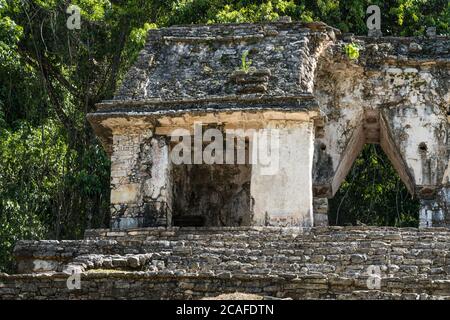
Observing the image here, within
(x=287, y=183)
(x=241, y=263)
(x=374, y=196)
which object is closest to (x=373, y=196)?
(x=374, y=196)

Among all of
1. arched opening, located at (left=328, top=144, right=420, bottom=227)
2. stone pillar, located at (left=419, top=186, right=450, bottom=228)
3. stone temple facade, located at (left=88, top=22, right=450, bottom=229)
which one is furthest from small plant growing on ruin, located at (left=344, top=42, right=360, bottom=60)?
arched opening, located at (left=328, top=144, right=420, bottom=227)

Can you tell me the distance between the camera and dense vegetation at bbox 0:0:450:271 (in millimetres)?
26281

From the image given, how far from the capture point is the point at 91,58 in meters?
28.7

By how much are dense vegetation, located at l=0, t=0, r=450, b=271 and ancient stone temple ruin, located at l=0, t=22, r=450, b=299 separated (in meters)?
3.64

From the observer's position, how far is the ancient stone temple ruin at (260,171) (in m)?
15.8

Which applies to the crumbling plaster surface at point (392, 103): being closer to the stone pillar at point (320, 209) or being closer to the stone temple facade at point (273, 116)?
the stone temple facade at point (273, 116)

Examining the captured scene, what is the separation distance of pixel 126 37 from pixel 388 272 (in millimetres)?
13212

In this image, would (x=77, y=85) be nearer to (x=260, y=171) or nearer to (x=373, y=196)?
(x=373, y=196)

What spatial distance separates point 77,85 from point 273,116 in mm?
8966

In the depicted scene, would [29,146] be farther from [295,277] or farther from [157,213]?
[295,277]

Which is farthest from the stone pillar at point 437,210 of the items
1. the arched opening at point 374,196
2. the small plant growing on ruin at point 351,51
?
the arched opening at point 374,196

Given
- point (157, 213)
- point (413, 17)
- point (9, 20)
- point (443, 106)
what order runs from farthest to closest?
point (413, 17) < point (9, 20) < point (443, 106) < point (157, 213)

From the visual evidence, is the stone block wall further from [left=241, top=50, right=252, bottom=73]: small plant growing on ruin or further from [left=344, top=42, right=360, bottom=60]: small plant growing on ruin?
[left=344, top=42, right=360, bottom=60]: small plant growing on ruin

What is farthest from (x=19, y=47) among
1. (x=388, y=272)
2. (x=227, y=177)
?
(x=388, y=272)
